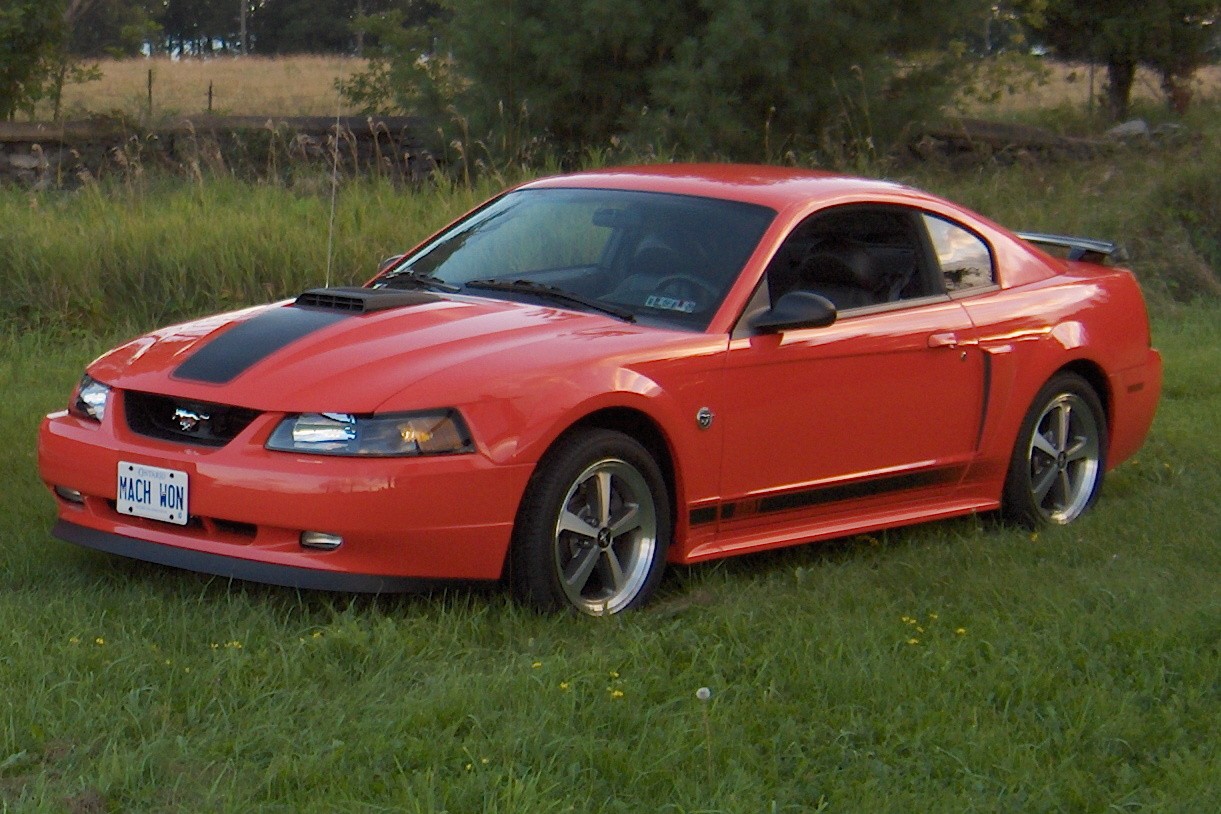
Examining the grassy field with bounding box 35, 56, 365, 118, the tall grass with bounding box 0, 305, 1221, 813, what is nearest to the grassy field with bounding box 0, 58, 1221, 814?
the tall grass with bounding box 0, 305, 1221, 813

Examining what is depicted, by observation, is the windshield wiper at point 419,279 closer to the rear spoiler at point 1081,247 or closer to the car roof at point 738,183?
the car roof at point 738,183

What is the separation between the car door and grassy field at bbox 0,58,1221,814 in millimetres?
300

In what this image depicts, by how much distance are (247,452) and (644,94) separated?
15.2 meters

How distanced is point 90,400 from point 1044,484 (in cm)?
367

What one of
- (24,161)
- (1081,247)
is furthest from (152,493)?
(24,161)

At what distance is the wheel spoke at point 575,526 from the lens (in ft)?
16.8

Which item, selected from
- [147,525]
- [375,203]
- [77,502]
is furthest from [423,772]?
[375,203]

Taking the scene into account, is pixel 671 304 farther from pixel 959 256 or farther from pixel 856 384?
pixel 959 256

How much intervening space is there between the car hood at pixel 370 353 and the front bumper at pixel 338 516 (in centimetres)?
17

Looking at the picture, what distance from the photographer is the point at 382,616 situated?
4945mm

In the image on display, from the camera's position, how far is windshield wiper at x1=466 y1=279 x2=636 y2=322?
5688mm

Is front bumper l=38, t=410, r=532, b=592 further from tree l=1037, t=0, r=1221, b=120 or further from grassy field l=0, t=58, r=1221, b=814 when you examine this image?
tree l=1037, t=0, r=1221, b=120

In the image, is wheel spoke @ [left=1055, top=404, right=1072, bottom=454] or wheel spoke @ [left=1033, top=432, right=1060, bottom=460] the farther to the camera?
wheel spoke @ [left=1055, top=404, right=1072, bottom=454]

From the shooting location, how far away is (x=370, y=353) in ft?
16.8
